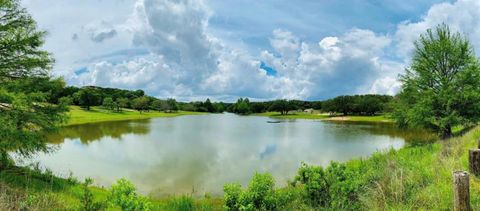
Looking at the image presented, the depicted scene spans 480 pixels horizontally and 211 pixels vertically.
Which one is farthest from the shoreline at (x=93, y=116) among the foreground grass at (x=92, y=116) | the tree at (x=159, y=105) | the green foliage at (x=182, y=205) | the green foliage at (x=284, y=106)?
the green foliage at (x=284, y=106)

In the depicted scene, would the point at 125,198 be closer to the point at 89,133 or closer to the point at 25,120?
the point at 25,120

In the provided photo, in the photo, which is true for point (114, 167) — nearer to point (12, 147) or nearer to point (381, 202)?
point (12, 147)

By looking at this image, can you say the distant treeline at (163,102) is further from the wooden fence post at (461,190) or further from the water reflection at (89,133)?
the wooden fence post at (461,190)

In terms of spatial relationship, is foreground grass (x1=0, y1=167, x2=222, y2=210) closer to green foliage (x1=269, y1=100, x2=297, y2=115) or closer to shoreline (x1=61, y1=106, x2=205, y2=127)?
shoreline (x1=61, y1=106, x2=205, y2=127)

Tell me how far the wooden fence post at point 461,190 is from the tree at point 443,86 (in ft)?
58.3

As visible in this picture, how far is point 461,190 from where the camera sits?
584 centimetres

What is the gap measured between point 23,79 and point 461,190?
53.3 ft

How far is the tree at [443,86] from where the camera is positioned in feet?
70.3

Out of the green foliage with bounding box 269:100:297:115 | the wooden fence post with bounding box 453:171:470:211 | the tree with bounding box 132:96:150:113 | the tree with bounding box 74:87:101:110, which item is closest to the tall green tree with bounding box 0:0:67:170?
the wooden fence post with bounding box 453:171:470:211

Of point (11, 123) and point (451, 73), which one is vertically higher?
point (451, 73)

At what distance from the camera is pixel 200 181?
17.0 meters

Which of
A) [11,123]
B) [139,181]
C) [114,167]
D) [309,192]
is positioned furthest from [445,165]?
[114,167]

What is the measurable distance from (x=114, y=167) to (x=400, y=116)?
2043 centimetres

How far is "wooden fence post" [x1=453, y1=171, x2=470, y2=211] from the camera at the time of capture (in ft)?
19.0
